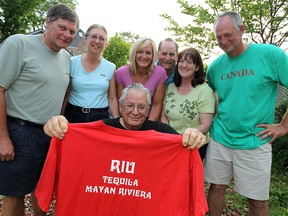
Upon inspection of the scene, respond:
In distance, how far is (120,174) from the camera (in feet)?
7.63

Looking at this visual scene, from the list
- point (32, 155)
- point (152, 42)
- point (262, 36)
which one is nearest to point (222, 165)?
point (152, 42)

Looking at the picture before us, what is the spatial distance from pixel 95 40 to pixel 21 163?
159 centimetres

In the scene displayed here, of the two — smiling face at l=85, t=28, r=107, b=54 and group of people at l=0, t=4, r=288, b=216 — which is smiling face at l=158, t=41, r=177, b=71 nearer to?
group of people at l=0, t=4, r=288, b=216

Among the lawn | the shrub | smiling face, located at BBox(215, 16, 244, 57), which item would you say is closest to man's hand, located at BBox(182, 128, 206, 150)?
smiling face, located at BBox(215, 16, 244, 57)

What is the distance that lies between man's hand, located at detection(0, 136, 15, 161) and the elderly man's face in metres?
1.08

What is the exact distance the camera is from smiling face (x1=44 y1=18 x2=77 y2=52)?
286cm

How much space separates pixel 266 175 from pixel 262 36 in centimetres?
506

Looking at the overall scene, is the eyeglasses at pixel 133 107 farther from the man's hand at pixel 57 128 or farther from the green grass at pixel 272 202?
the green grass at pixel 272 202

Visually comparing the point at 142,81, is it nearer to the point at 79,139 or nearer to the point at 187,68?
the point at 187,68

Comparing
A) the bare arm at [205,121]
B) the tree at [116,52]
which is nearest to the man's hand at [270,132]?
the bare arm at [205,121]

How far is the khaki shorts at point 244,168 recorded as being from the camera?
119 inches

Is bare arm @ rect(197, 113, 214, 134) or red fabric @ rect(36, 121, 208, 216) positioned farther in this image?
bare arm @ rect(197, 113, 214, 134)

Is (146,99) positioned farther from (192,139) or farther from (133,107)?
(192,139)

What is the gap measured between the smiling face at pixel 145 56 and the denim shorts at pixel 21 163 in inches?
53.9
